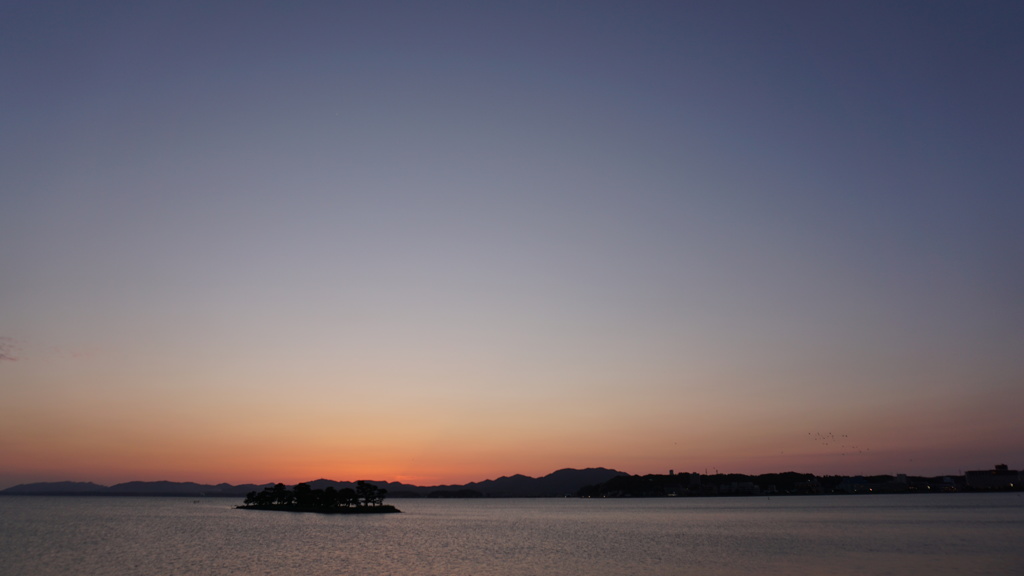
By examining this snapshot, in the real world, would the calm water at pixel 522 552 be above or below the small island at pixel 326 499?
below

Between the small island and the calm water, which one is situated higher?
the small island

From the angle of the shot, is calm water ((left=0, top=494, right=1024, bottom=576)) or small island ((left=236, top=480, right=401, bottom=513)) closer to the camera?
calm water ((left=0, top=494, right=1024, bottom=576))

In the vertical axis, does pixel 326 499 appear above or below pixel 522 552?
above

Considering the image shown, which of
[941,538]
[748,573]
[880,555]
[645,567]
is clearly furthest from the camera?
[941,538]

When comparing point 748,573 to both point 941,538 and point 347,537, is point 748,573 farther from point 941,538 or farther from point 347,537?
point 347,537

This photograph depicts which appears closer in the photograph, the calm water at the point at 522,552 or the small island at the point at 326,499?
the calm water at the point at 522,552

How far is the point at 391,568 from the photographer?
52125 millimetres

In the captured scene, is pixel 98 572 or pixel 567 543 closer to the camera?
pixel 98 572

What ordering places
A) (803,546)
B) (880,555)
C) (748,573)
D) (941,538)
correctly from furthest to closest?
(941,538)
(803,546)
(880,555)
(748,573)

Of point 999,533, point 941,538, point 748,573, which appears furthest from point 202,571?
point 999,533

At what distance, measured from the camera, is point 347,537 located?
8325cm

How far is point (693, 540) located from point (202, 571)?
178 feet

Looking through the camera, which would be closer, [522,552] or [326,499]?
[522,552]

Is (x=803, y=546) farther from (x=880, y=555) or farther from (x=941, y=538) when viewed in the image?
(x=941, y=538)
